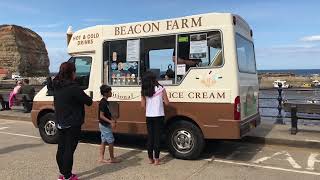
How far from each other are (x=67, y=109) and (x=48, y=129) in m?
4.13

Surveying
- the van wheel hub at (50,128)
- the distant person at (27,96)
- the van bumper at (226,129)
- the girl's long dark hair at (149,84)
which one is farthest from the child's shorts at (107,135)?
the distant person at (27,96)

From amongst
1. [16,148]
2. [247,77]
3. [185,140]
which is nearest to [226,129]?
[185,140]

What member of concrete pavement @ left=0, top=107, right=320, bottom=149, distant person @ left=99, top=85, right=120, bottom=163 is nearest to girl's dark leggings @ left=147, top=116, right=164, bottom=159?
distant person @ left=99, top=85, right=120, bottom=163

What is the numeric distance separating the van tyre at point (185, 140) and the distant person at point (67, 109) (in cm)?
246

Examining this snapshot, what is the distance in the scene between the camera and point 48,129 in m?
11.0

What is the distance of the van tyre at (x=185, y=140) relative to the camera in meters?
8.84

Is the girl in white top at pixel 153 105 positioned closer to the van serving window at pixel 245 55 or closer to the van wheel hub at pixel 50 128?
the van serving window at pixel 245 55

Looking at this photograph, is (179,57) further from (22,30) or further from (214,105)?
(22,30)

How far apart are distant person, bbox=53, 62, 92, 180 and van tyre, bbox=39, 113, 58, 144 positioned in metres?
3.79

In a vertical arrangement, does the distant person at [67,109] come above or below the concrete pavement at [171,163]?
above

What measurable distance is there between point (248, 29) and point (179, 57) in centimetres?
186

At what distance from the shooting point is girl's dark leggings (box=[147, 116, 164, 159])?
8.55 m

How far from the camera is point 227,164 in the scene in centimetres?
862

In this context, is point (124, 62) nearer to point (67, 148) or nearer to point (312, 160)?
point (67, 148)
